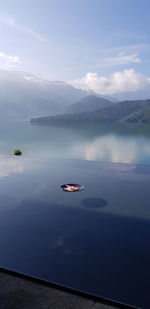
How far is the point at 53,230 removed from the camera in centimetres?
353

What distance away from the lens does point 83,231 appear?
3490 millimetres

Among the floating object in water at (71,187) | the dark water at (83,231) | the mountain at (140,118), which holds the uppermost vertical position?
the mountain at (140,118)

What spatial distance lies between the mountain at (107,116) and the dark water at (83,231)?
236ft

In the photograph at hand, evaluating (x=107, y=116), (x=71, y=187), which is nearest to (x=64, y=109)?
(x=107, y=116)

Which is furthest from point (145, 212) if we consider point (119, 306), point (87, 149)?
point (87, 149)

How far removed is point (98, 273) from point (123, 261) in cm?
39

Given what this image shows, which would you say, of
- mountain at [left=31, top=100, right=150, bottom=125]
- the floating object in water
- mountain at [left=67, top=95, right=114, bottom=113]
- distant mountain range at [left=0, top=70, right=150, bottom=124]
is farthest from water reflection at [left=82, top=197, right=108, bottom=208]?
mountain at [left=67, top=95, right=114, bottom=113]

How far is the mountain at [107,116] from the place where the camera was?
81.9 meters

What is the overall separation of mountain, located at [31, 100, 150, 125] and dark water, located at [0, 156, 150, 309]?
7178cm

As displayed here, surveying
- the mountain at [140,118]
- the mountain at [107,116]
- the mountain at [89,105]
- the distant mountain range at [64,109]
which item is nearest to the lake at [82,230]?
the mountain at [107,116]

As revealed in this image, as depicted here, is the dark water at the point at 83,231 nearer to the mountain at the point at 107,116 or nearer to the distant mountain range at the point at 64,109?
the mountain at the point at 107,116

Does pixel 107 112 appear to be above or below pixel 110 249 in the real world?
above

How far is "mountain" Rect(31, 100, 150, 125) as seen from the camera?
8188 cm

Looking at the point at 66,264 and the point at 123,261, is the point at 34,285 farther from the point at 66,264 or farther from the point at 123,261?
the point at 123,261
